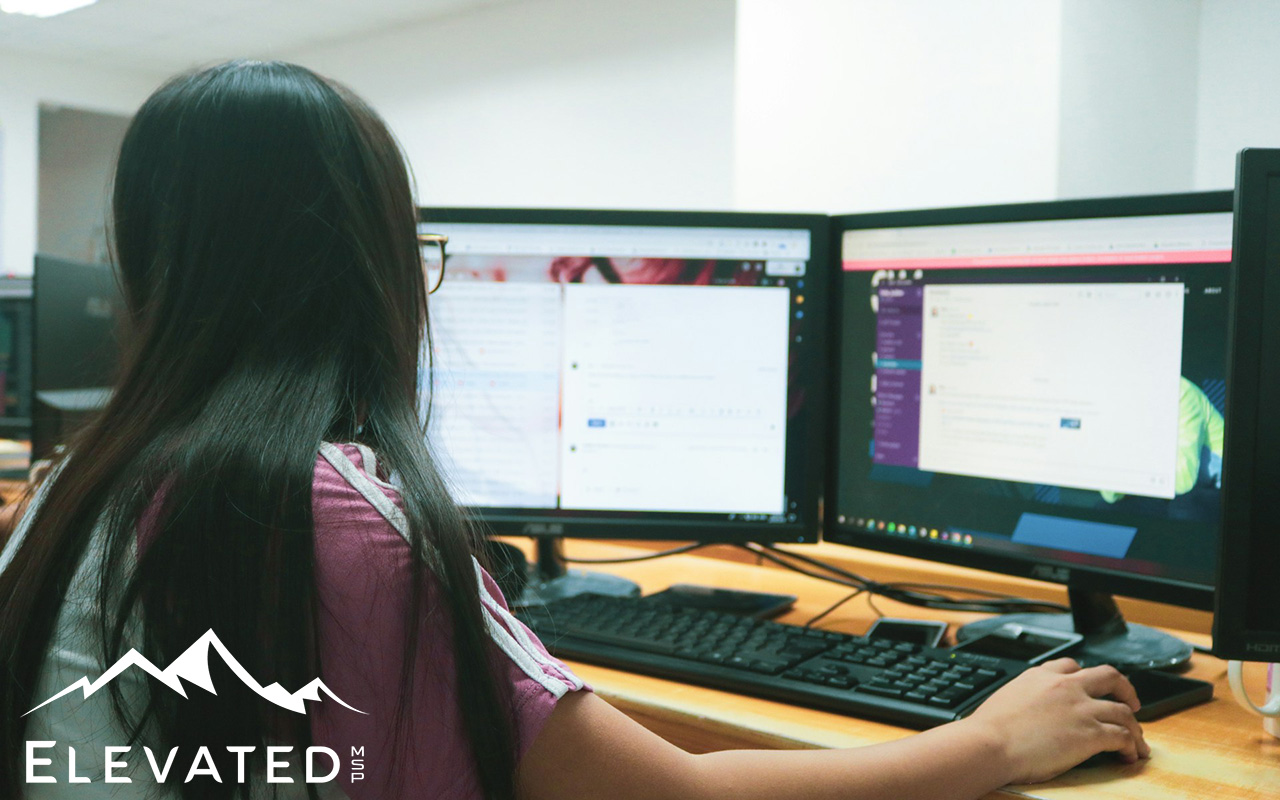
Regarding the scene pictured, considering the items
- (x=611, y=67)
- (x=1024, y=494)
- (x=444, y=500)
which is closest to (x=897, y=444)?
(x=1024, y=494)

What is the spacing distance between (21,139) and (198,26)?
1.40m

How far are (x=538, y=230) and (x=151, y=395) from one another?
0.58 m

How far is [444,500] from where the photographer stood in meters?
0.58


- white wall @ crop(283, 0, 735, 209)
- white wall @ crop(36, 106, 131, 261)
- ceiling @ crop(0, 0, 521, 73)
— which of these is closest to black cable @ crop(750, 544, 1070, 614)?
white wall @ crop(283, 0, 735, 209)

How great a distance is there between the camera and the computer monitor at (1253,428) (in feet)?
2.34

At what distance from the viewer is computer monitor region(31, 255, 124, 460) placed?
1.90 meters

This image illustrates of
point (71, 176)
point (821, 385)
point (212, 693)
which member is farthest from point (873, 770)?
point (71, 176)

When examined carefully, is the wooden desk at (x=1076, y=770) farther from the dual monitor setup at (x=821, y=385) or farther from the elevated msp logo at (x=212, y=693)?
the elevated msp logo at (x=212, y=693)

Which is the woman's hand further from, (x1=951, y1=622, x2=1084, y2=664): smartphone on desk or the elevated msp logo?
the elevated msp logo

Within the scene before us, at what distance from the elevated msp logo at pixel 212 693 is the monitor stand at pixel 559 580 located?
592 millimetres

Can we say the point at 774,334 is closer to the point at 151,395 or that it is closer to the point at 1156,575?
the point at 1156,575

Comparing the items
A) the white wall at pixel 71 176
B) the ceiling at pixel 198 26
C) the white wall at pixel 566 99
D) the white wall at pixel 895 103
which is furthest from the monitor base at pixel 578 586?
the white wall at pixel 71 176

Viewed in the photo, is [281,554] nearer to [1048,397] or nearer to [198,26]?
[1048,397]

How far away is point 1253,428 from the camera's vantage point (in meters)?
0.71
